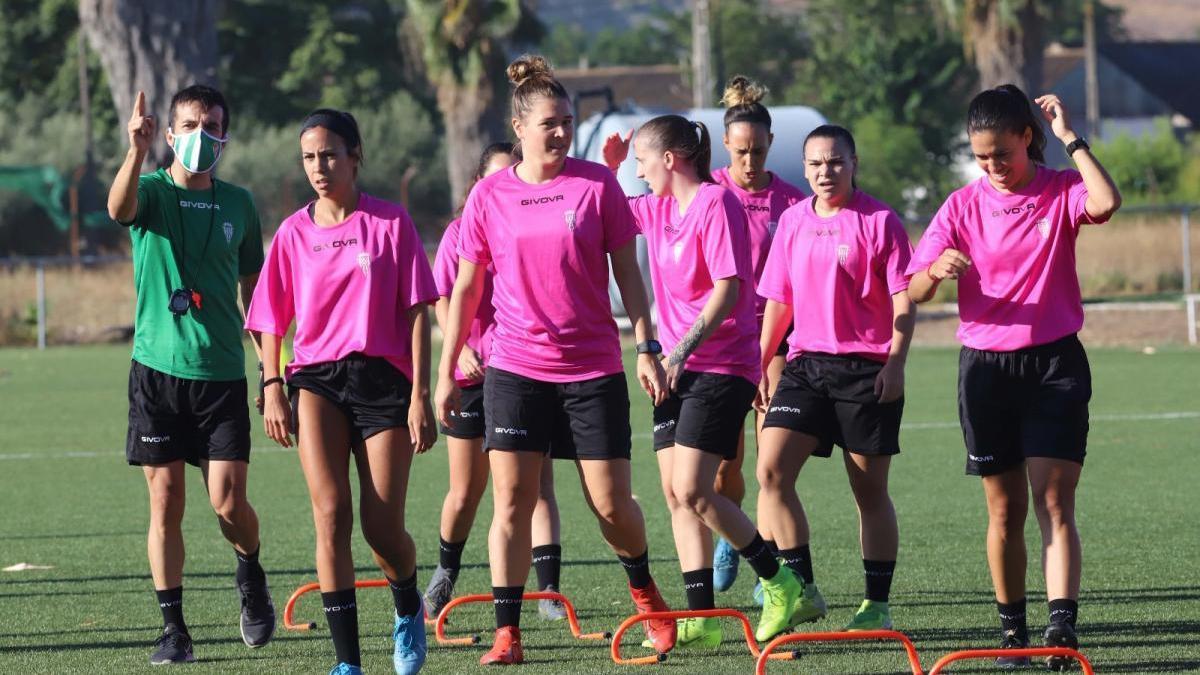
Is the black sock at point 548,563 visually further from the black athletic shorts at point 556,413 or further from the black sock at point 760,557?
the black athletic shorts at point 556,413

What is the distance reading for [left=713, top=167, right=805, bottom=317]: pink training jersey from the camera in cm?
830

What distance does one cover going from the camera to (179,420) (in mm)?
7082

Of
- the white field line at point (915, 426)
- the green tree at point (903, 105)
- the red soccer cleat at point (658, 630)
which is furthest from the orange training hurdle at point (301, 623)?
the green tree at point (903, 105)

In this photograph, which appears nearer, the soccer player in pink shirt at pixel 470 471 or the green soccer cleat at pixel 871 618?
the green soccer cleat at pixel 871 618

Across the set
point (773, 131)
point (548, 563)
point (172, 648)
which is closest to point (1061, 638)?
point (548, 563)

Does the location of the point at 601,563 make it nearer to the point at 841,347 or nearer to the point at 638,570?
the point at 638,570

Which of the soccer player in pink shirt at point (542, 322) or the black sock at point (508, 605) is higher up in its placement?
the soccer player in pink shirt at point (542, 322)

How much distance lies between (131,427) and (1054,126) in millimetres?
3646

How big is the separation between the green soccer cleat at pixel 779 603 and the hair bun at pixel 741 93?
225 centimetres

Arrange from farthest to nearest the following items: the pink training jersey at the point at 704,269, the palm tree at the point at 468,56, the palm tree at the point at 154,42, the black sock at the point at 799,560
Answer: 1. the palm tree at the point at 468,56
2. the palm tree at the point at 154,42
3. the black sock at the point at 799,560
4. the pink training jersey at the point at 704,269

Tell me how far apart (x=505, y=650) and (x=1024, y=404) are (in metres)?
2.10

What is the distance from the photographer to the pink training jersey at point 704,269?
6902 mm

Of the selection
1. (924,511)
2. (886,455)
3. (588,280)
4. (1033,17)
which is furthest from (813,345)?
(1033,17)

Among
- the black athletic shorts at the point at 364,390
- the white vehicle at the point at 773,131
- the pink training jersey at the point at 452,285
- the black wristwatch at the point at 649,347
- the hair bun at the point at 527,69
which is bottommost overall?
the black athletic shorts at the point at 364,390
